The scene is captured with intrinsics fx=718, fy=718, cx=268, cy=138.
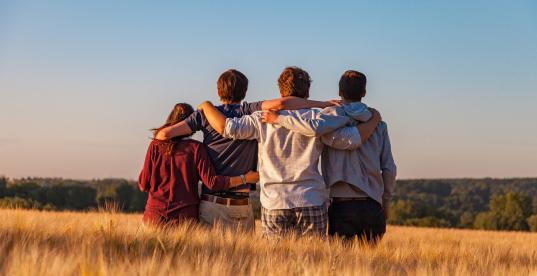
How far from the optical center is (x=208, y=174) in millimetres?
6672

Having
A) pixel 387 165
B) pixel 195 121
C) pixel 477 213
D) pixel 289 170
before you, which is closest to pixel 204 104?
pixel 195 121

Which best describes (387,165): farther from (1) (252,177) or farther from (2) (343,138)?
(1) (252,177)

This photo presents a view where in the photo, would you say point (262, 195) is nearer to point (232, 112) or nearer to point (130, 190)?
point (232, 112)

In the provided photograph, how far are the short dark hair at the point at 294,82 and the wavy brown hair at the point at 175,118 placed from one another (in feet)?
3.26

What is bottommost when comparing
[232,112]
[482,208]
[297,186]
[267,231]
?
[482,208]

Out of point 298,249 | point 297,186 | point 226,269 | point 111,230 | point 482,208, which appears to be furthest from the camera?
point 482,208

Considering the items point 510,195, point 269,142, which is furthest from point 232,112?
point 510,195

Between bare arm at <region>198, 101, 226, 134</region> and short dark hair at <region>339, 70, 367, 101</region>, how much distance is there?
1204 mm

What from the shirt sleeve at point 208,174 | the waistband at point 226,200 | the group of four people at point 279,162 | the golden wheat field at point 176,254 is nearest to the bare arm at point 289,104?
the group of four people at point 279,162

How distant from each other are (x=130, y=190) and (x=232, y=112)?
6065cm

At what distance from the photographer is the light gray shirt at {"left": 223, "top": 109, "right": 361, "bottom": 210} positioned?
6453 millimetres

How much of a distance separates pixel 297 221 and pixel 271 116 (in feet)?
3.23

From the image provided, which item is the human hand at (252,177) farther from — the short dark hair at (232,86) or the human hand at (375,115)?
the human hand at (375,115)

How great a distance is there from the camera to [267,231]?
6.61m
